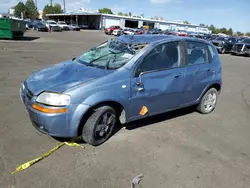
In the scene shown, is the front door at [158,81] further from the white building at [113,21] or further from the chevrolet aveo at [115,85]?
the white building at [113,21]

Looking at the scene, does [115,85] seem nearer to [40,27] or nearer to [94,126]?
[94,126]

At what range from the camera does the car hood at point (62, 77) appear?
3.43 metres

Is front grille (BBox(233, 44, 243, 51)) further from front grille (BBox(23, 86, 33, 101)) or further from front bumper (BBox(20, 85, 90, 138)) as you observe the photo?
front grille (BBox(23, 86, 33, 101))

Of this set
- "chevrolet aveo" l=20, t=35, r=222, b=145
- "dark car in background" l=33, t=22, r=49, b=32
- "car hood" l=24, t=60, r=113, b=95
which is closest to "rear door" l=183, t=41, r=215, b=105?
"chevrolet aveo" l=20, t=35, r=222, b=145

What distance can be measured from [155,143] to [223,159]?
1061 mm

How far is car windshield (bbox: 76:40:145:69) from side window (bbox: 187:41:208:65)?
1.15 meters

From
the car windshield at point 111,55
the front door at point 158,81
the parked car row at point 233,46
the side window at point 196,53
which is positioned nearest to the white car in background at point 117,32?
the parked car row at point 233,46

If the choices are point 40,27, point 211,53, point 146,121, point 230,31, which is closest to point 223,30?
point 230,31

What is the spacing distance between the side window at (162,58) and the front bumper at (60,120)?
1148mm

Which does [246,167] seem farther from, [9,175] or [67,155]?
[9,175]

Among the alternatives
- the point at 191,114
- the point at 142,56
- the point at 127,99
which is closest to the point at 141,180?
the point at 127,99

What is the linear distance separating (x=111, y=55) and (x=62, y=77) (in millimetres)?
1006

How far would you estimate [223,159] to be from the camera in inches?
145

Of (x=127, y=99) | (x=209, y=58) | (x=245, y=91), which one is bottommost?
(x=245, y=91)
